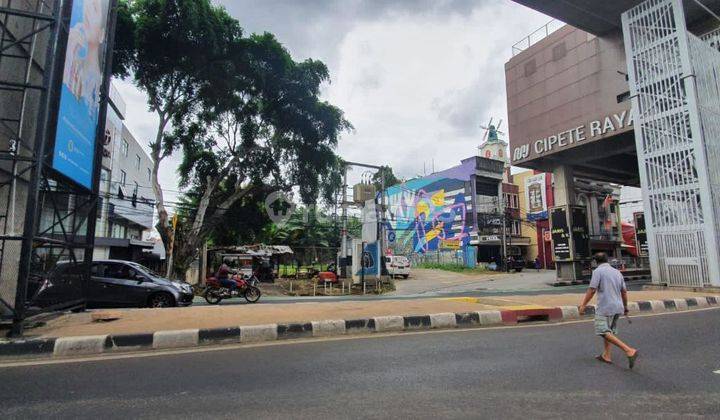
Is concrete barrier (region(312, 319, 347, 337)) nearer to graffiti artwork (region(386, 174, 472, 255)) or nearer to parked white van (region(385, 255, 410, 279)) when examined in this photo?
parked white van (region(385, 255, 410, 279))

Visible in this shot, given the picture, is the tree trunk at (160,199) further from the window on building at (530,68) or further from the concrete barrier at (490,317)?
the window on building at (530,68)

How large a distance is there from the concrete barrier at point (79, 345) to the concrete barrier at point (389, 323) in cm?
433

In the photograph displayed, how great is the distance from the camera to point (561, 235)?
2394cm

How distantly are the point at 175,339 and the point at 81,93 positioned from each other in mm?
5088

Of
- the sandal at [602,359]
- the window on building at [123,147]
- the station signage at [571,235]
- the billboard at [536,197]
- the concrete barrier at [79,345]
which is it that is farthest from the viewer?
the billboard at [536,197]

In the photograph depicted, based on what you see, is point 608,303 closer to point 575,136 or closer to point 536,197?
point 575,136

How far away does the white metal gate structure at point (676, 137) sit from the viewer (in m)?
16.3

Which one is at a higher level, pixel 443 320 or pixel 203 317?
pixel 203 317

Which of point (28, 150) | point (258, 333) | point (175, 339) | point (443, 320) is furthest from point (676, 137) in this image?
point (28, 150)

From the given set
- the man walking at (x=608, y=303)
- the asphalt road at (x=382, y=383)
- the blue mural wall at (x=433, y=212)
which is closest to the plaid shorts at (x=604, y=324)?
the man walking at (x=608, y=303)

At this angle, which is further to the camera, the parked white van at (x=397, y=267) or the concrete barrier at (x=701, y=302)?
the parked white van at (x=397, y=267)

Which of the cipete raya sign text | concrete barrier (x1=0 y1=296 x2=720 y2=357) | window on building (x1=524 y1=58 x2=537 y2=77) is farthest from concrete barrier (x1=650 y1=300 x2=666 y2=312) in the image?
window on building (x1=524 y1=58 x2=537 y2=77)

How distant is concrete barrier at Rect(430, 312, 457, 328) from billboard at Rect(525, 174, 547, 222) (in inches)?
1439

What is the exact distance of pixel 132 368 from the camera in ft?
16.3
